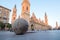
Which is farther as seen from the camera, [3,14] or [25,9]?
[25,9]

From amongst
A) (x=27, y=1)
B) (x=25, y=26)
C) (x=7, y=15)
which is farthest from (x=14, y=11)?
(x=25, y=26)

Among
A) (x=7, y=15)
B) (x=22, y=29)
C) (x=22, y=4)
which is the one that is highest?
(x=22, y=4)

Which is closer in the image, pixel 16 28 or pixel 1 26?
pixel 16 28

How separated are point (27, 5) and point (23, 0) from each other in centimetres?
301

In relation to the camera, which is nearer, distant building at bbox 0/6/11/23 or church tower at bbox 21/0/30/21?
distant building at bbox 0/6/11/23

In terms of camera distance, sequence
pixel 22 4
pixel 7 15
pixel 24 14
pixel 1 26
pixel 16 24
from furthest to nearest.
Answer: pixel 22 4
pixel 24 14
pixel 7 15
pixel 1 26
pixel 16 24

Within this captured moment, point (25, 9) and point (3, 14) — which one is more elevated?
point (25, 9)

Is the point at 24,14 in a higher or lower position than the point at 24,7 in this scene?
lower

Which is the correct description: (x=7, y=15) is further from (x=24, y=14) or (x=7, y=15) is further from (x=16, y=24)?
Answer: (x=16, y=24)

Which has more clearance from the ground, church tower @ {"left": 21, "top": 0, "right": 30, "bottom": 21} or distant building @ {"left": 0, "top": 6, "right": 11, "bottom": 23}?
church tower @ {"left": 21, "top": 0, "right": 30, "bottom": 21}

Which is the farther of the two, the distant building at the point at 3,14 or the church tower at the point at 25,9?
the church tower at the point at 25,9

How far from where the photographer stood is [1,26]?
23594 millimetres

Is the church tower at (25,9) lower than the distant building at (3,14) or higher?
higher

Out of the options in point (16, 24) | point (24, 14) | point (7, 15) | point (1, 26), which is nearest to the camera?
point (16, 24)
